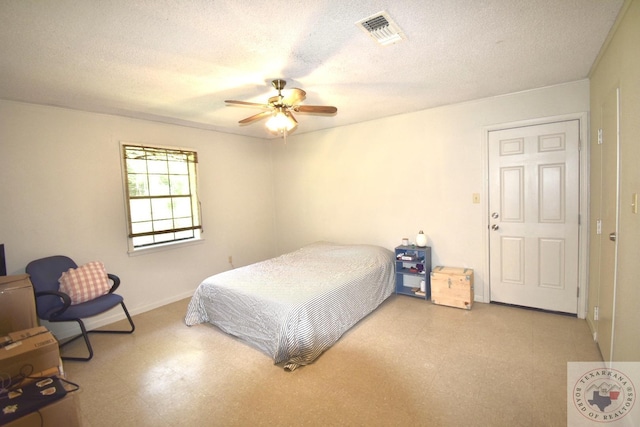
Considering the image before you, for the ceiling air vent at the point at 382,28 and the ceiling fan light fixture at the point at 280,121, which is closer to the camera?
the ceiling air vent at the point at 382,28

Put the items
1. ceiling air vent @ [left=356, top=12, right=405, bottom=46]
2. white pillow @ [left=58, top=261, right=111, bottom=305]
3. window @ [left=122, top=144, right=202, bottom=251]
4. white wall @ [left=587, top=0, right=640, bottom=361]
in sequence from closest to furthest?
white wall @ [left=587, top=0, right=640, bottom=361] < ceiling air vent @ [left=356, top=12, right=405, bottom=46] < white pillow @ [left=58, top=261, right=111, bottom=305] < window @ [left=122, top=144, right=202, bottom=251]

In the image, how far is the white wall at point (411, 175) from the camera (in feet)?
11.2

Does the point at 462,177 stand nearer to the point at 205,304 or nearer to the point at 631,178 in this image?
the point at 631,178

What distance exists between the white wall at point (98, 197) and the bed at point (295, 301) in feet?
3.48

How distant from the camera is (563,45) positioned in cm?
219

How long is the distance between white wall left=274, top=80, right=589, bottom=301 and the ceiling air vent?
1.99m

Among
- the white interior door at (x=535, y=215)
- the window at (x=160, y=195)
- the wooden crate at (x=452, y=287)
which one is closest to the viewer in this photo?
the white interior door at (x=535, y=215)

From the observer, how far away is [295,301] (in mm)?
2551

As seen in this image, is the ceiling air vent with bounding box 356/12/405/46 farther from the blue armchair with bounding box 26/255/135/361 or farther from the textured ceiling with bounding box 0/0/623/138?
the blue armchair with bounding box 26/255/135/361

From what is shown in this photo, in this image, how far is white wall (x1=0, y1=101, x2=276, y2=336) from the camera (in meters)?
2.87

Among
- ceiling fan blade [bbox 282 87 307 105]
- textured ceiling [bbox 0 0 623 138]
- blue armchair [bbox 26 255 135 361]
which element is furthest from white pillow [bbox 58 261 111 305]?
ceiling fan blade [bbox 282 87 307 105]

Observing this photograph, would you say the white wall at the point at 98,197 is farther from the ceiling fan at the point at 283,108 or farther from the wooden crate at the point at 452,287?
the wooden crate at the point at 452,287

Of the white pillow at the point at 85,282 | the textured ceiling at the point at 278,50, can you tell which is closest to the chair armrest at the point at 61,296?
the white pillow at the point at 85,282

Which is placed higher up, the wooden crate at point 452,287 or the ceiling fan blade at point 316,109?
the ceiling fan blade at point 316,109
